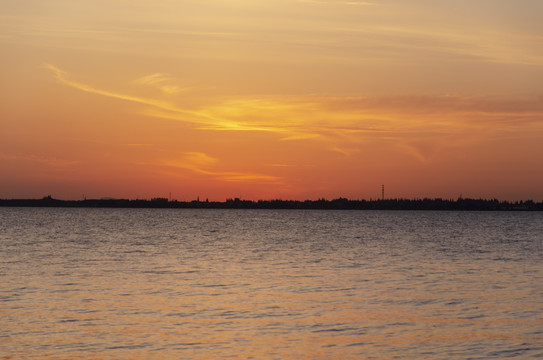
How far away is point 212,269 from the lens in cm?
4728

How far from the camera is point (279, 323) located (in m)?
26.2

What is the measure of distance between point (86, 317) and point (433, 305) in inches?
578

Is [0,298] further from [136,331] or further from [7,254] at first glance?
[7,254]

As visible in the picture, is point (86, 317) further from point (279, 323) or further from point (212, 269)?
point (212, 269)

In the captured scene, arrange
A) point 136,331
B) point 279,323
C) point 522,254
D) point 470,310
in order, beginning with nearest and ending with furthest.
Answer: point 136,331, point 279,323, point 470,310, point 522,254

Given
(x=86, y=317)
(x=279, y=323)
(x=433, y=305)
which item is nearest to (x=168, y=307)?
(x=86, y=317)

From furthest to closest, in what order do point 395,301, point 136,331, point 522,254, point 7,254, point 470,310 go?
point 522,254
point 7,254
point 395,301
point 470,310
point 136,331

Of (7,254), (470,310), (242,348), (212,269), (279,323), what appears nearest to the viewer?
(242,348)

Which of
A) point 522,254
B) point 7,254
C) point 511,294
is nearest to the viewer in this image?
point 511,294

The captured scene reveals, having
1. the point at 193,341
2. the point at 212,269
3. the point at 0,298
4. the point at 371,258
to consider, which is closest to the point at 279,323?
the point at 193,341

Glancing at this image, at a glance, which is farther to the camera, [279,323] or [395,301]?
[395,301]

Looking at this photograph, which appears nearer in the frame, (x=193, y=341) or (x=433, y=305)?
(x=193, y=341)

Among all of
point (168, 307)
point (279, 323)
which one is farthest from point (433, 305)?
point (168, 307)

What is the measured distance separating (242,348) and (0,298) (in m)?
14.4
